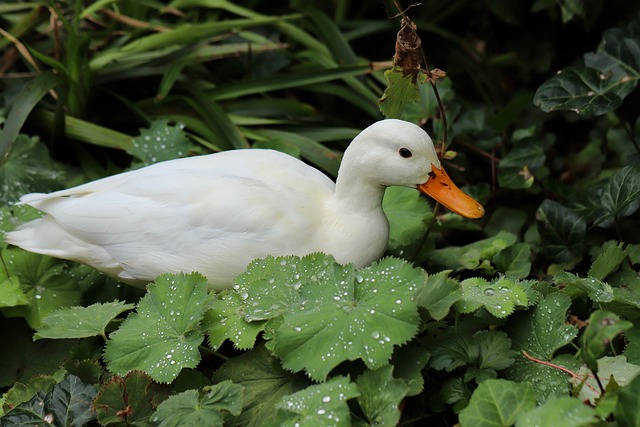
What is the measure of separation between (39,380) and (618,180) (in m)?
1.75

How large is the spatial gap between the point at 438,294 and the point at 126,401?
2.59 ft

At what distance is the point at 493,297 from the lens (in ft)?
6.89

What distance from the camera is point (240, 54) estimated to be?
3.73 m

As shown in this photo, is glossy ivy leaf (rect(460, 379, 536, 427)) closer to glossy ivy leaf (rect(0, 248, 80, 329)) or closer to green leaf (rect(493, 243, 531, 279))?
green leaf (rect(493, 243, 531, 279))

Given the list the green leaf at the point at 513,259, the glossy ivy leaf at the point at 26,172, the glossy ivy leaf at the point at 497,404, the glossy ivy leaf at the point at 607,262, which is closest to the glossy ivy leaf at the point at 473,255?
the green leaf at the point at 513,259

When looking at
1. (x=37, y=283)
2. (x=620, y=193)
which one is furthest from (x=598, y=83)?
(x=37, y=283)

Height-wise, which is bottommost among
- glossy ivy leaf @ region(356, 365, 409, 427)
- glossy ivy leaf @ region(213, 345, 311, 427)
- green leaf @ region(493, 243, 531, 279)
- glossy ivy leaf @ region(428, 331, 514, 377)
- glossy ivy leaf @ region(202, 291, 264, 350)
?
green leaf @ region(493, 243, 531, 279)

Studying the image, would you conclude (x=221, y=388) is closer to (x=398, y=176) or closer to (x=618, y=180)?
(x=398, y=176)

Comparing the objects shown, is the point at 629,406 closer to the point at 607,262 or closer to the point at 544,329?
the point at 544,329

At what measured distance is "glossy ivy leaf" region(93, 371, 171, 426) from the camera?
1.99m

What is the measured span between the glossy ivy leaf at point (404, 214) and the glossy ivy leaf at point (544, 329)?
0.57 metres

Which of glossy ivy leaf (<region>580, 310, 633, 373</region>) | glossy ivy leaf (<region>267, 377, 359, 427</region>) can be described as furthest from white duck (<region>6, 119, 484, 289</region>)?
glossy ivy leaf (<region>580, 310, 633, 373</region>)

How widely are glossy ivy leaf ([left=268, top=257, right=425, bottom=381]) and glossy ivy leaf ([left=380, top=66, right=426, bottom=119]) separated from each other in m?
0.52

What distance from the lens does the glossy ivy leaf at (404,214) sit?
2.66 meters
